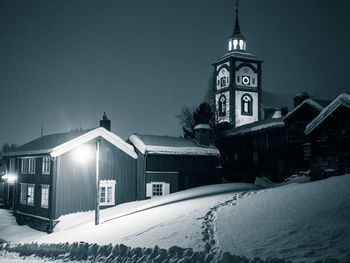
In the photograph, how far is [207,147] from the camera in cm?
3656

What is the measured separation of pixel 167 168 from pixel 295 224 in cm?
2083

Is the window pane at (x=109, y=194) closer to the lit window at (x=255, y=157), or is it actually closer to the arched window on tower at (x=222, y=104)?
the lit window at (x=255, y=157)

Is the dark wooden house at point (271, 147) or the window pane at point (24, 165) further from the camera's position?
the dark wooden house at point (271, 147)

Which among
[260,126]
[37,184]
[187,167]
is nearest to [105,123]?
[37,184]

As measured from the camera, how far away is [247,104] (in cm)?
7188

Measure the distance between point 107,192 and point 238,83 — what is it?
1918 inches

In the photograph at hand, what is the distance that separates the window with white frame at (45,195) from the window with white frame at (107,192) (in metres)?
4.00

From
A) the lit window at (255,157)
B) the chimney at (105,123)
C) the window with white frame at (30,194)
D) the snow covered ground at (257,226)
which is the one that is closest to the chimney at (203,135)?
the lit window at (255,157)

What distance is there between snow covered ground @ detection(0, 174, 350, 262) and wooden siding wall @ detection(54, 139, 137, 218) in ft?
28.6

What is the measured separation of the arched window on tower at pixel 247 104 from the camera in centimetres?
7119

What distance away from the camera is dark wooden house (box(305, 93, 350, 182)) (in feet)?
76.2

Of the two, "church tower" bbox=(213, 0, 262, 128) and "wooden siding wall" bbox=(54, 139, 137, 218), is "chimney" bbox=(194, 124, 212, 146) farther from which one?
"church tower" bbox=(213, 0, 262, 128)

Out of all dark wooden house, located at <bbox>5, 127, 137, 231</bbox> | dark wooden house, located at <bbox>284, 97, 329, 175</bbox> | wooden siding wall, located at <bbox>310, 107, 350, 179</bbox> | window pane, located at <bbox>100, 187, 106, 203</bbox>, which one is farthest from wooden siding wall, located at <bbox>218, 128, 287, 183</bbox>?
window pane, located at <bbox>100, 187, 106, 203</bbox>

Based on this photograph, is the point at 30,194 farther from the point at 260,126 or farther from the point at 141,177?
the point at 260,126
